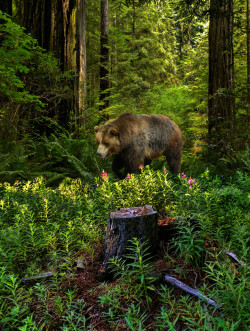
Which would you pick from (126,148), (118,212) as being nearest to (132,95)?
(126,148)

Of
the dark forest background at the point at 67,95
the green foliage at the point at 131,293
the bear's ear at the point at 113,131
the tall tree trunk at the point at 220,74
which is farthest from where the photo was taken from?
the tall tree trunk at the point at 220,74

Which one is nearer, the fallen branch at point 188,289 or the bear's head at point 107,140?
the fallen branch at point 188,289

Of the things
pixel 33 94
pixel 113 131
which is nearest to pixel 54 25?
pixel 33 94

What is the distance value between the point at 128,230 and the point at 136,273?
0.35m

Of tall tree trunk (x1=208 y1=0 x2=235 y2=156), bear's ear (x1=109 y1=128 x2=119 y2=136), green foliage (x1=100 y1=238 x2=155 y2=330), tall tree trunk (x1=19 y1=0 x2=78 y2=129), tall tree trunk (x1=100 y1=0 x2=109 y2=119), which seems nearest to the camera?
green foliage (x1=100 y1=238 x2=155 y2=330)

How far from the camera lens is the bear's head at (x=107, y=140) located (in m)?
5.39

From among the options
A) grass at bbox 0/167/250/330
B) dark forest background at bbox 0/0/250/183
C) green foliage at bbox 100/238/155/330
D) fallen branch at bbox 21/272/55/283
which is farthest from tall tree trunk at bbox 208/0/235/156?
fallen branch at bbox 21/272/55/283

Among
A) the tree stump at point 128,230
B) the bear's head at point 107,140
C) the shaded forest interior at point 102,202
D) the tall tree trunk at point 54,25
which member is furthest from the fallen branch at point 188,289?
the tall tree trunk at point 54,25

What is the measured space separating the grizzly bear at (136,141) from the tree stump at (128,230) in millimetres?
3245

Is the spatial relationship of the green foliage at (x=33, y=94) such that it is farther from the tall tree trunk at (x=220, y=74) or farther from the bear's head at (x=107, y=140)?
the tall tree trunk at (x=220, y=74)

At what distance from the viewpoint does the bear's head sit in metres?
5.39

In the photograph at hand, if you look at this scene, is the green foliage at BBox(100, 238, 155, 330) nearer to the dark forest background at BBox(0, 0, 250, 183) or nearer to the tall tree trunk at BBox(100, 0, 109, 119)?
the dark forest background at BBox(0, 0, 250, 183)

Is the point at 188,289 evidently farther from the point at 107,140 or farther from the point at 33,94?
the point at 33,94

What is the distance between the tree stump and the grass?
0.28 feet
